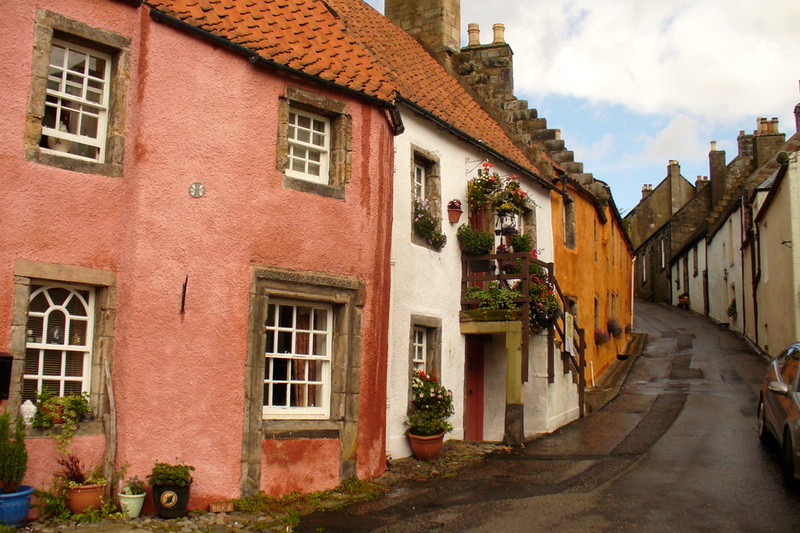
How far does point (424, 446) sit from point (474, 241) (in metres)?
4.11

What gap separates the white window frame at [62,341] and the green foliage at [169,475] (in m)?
1.13

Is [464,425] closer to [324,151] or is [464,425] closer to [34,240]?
[324,151]

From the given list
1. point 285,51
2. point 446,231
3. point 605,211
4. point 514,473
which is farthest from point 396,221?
point 605,211

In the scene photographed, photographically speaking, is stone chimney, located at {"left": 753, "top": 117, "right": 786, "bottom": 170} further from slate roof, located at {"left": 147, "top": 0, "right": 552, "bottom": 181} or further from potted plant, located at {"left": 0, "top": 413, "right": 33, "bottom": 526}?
potted plant, located at {"left": 0, "top": 413, "right": 33, "bottom": 526}

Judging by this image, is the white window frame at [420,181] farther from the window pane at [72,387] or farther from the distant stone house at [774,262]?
the distant stone house at [774,262]

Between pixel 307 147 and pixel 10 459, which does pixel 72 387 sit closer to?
pixel 10 459

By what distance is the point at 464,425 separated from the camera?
14547 millimetres

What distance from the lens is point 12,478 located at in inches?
280

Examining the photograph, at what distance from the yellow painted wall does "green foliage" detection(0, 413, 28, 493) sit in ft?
43.3

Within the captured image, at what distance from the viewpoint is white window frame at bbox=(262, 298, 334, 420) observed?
31.6ft

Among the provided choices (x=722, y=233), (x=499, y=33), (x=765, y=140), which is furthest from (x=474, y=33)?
(x=765, y=140)

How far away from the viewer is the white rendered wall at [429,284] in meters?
12.2

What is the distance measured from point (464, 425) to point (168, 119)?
27.6 ft

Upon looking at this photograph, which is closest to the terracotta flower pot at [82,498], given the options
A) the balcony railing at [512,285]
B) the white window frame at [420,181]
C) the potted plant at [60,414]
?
the potted plant at [60,414]
